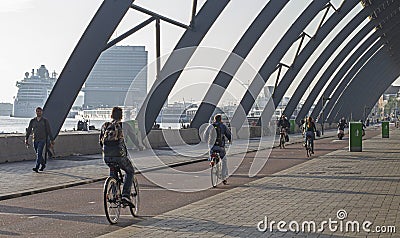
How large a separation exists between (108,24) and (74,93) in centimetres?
271

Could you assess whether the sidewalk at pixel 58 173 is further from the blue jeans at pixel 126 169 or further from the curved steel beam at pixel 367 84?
the curved steel beam at pixel 367 84

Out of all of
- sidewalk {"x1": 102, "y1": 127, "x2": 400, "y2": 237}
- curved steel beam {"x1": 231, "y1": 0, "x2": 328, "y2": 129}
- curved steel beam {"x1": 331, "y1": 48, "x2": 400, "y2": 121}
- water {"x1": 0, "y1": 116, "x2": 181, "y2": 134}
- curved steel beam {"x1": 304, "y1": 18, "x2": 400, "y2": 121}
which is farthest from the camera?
curved steel beam {"x1": 331, "y1": 48, "x2": 400, "y2": 121}

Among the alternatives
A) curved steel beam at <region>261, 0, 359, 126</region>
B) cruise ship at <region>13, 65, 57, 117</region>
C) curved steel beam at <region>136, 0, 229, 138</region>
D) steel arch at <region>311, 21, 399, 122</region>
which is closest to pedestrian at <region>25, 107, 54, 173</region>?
curved steel beam at <region>136, 0, 229, 138</region>

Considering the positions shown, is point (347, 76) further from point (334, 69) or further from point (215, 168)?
point (215, 168)

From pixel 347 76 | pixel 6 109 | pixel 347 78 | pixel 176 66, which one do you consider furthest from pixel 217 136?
pixel 347 78

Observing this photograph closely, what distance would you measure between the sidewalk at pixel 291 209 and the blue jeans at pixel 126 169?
0.67 meters

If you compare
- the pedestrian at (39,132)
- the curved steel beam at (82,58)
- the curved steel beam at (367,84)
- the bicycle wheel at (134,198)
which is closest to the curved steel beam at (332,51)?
the curved steel beam at (367,84)

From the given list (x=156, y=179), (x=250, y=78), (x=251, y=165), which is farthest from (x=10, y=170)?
(x=250, y=78)

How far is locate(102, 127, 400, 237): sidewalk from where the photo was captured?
8594mm

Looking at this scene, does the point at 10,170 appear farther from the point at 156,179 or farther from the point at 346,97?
the point at 346,97

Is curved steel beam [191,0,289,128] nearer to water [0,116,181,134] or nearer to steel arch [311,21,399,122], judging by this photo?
water [0,116,181,134]

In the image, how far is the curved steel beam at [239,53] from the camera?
34.5m

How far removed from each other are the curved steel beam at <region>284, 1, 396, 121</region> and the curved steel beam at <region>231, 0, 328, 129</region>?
8889mm

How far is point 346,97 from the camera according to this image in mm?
79625
